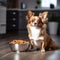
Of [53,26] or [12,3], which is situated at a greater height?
[12,3]

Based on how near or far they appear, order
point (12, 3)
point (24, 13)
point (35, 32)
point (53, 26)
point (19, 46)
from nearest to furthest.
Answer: point (19, 46) < point (35, 32) < point (53, 26) < point (24, 13) < point (12, 3)

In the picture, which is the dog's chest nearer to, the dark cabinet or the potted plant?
the potted plant

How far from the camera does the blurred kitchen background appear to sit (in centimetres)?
716

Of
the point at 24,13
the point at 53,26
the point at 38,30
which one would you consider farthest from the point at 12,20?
the point at 38,30

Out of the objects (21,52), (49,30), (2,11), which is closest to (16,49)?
(21,52)

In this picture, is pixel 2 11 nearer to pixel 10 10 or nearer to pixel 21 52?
pixel 10 10

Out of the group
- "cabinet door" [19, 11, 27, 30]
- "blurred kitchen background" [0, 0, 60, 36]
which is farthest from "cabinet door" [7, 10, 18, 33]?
"cabinet door" [19, 11, 27, 30]

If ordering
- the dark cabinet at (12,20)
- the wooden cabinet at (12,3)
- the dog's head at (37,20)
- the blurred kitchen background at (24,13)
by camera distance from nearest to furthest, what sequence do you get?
the dog's head at (37,20)
the blurred kitchen background at (24,13)
the dark cabinet at (12,20)
the wooden cabinet at (12,3)

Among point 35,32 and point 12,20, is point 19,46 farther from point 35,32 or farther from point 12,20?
point 12,20

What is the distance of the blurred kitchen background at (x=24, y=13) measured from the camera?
7.16 meters

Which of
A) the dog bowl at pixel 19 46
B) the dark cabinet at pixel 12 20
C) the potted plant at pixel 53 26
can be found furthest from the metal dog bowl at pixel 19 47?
the dark cabinet at pixel 12 20

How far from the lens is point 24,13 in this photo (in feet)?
25.5

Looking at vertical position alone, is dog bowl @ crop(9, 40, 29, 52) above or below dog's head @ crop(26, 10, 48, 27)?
below

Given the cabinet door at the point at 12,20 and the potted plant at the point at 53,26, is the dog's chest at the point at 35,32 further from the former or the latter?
the cabinet door at the point at 12,20
